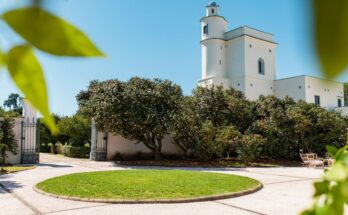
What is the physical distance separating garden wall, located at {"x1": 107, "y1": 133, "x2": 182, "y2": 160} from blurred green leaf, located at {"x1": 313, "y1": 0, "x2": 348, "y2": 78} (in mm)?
20705

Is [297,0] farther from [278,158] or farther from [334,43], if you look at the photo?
[278,158]

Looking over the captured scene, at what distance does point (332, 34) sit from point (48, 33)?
7.9 inches

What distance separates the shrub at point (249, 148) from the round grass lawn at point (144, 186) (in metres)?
6.90

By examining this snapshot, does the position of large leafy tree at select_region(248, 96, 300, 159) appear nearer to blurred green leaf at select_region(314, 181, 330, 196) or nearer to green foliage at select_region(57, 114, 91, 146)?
green foliage at select_region(57, 114, 91, 146)

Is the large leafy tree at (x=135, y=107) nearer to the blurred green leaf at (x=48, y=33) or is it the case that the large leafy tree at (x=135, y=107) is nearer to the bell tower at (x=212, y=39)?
the bell tower at (x=212, y=39)

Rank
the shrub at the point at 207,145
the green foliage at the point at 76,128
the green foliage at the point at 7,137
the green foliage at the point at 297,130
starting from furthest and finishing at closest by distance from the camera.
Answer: the green foliage at the point at 76,128 < the green foliage at the point at 297,130 < the shrub at the point at 207,145 < the green foliage at the point at 7,137

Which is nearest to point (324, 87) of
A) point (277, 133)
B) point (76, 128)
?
point (277, 133)

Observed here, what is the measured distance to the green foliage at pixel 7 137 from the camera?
17005mm

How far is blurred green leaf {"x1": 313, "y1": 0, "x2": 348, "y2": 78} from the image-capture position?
0.75 ft

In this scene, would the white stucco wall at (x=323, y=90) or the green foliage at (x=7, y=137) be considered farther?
the green foliage at (x=7, y=137)

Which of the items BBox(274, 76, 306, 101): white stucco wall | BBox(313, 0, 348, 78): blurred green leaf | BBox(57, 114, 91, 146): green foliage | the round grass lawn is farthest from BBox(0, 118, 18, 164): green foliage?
BBox(313, 0, 348, 78): blurred green leaf

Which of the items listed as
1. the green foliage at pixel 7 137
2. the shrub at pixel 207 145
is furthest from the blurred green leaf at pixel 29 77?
the shrub at pixel 207 145

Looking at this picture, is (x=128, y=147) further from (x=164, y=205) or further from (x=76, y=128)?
(x=164, y=205)

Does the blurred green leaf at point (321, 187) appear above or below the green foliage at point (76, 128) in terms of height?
below
